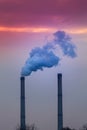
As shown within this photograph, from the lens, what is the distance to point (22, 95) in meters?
61.6

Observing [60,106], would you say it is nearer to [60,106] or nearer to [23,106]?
[60,106]

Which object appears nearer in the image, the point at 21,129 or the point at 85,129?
the point at 21,129

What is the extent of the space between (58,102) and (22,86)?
13.3ft

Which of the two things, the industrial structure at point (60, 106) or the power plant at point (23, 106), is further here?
the power plant at point (23, 106)

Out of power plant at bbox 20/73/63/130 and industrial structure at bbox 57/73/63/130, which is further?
power plant at bbox 20/73/63/130

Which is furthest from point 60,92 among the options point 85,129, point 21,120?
point 85,129

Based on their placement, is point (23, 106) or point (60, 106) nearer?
point (60, 106)

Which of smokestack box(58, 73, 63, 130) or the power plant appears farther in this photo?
the power plant

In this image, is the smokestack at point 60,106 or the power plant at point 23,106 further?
the power plant at point 23,106

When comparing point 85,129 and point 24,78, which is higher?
point 24,78

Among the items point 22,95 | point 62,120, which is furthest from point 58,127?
point 22,95

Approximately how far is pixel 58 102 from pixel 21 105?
152 inches

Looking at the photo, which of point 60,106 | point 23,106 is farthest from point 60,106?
point 23,106

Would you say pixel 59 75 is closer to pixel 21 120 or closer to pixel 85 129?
pixel 21 120
